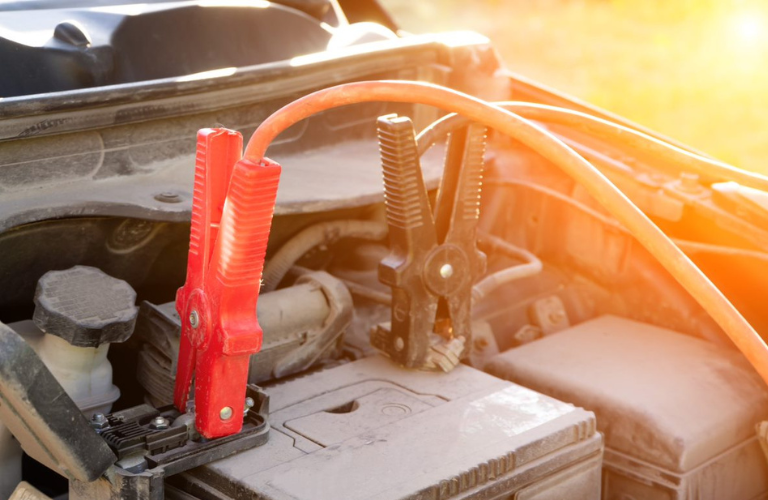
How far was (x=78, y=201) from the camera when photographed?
1629mm

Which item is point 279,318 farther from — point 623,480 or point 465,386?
point 623,480

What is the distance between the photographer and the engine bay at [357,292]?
1411mm

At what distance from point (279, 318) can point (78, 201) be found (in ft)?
1.36

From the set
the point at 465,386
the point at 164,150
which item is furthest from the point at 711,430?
the point at 164,150

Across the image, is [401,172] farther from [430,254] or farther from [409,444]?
[409,444]

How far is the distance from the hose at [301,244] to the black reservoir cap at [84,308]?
434 millimetres

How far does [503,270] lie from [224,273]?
0.87 metres

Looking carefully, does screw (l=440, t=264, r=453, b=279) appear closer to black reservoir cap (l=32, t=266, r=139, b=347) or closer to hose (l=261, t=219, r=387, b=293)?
hose (l=261, t=219, r=387, b=293)

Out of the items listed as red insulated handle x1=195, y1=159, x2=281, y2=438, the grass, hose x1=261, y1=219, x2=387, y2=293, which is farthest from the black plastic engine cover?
the grass

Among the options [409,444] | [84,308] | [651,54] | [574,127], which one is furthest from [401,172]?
[651,54]

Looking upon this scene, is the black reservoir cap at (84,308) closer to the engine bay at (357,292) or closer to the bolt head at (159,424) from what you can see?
the engine bay at (357,292)

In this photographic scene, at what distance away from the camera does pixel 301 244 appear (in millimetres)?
1978

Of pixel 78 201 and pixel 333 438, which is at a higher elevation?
pixel 78 201

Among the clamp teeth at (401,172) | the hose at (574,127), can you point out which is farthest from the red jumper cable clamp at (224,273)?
the hose at (574,127)
